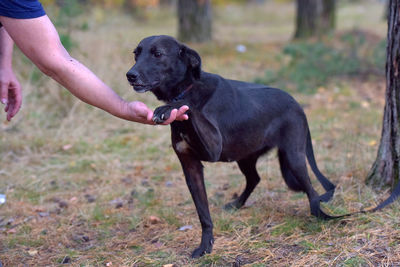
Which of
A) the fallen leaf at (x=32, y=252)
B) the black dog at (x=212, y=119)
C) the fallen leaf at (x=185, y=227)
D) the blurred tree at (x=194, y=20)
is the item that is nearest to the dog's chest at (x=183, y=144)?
the black dog at (x=212, y=119)

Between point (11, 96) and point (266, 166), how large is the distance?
8.70 ft

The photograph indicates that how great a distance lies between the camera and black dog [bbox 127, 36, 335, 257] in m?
3.07

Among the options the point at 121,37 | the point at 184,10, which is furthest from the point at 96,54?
the point at 184,10

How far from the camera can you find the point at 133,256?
11.1 ft

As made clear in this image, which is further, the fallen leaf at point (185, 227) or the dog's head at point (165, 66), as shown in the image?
the fallen leaf at point (185, 227)

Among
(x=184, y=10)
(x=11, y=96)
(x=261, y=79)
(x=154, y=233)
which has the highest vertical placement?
(x=184, y=10)

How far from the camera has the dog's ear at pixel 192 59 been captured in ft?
10.2

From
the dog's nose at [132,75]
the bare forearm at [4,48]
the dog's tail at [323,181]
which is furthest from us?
the dog's tail at [323,181]

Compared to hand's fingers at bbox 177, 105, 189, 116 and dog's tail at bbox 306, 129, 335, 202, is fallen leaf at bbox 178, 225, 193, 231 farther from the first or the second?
hand's fingers at bbox 177, 105, 189, 116

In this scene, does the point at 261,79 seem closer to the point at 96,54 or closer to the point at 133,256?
the point at 96,54

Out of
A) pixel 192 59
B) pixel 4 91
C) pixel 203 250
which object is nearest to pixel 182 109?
pixel 192 59

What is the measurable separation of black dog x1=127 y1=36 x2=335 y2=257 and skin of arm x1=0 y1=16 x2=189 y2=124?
0.43 feet

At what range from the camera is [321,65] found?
8336mm

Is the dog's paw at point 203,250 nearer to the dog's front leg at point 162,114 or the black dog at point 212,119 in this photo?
the black dog at point 212,119
